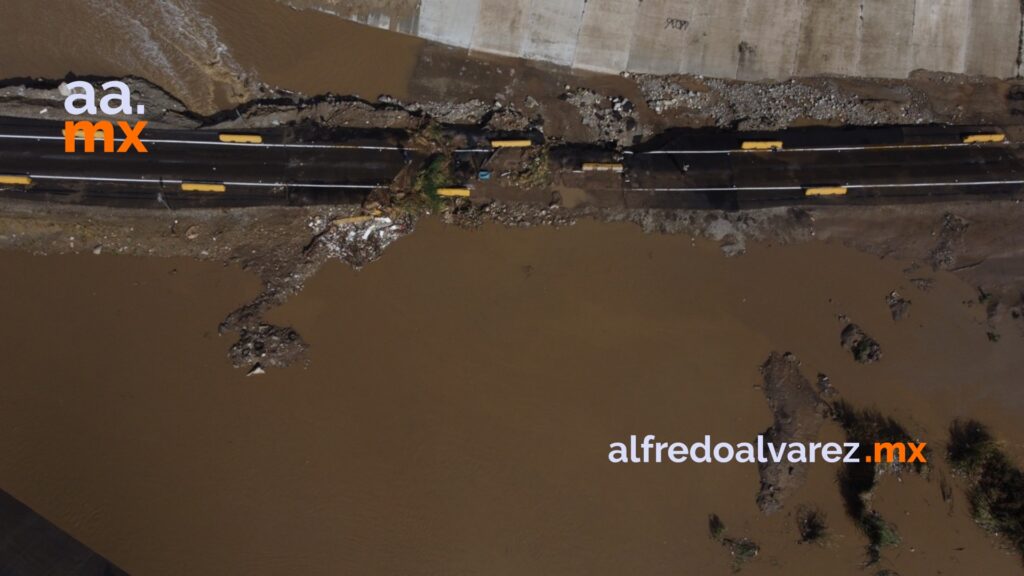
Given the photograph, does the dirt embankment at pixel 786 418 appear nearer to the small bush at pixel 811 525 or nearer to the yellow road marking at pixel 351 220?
the small bush at pixel 811 525

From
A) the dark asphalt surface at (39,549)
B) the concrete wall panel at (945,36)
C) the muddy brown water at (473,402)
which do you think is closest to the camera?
the dark asphalt surface at (39,549)

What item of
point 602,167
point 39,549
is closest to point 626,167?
point 602,167

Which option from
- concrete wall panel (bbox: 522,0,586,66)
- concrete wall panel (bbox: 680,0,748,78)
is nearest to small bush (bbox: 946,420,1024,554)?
concrete wall panel (bbox: 680,0,748,78)

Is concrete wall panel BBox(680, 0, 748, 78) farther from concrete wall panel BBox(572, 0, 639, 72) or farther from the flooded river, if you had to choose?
the flooded river

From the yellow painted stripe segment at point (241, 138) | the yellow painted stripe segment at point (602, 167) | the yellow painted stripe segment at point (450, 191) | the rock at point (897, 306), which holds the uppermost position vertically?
the yellow painted stripe segment at point (241, 138)

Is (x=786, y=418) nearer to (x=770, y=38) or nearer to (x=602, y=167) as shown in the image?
(x=602, y=167)

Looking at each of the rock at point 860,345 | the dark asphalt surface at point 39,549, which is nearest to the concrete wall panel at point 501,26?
the rock at point 860,345
